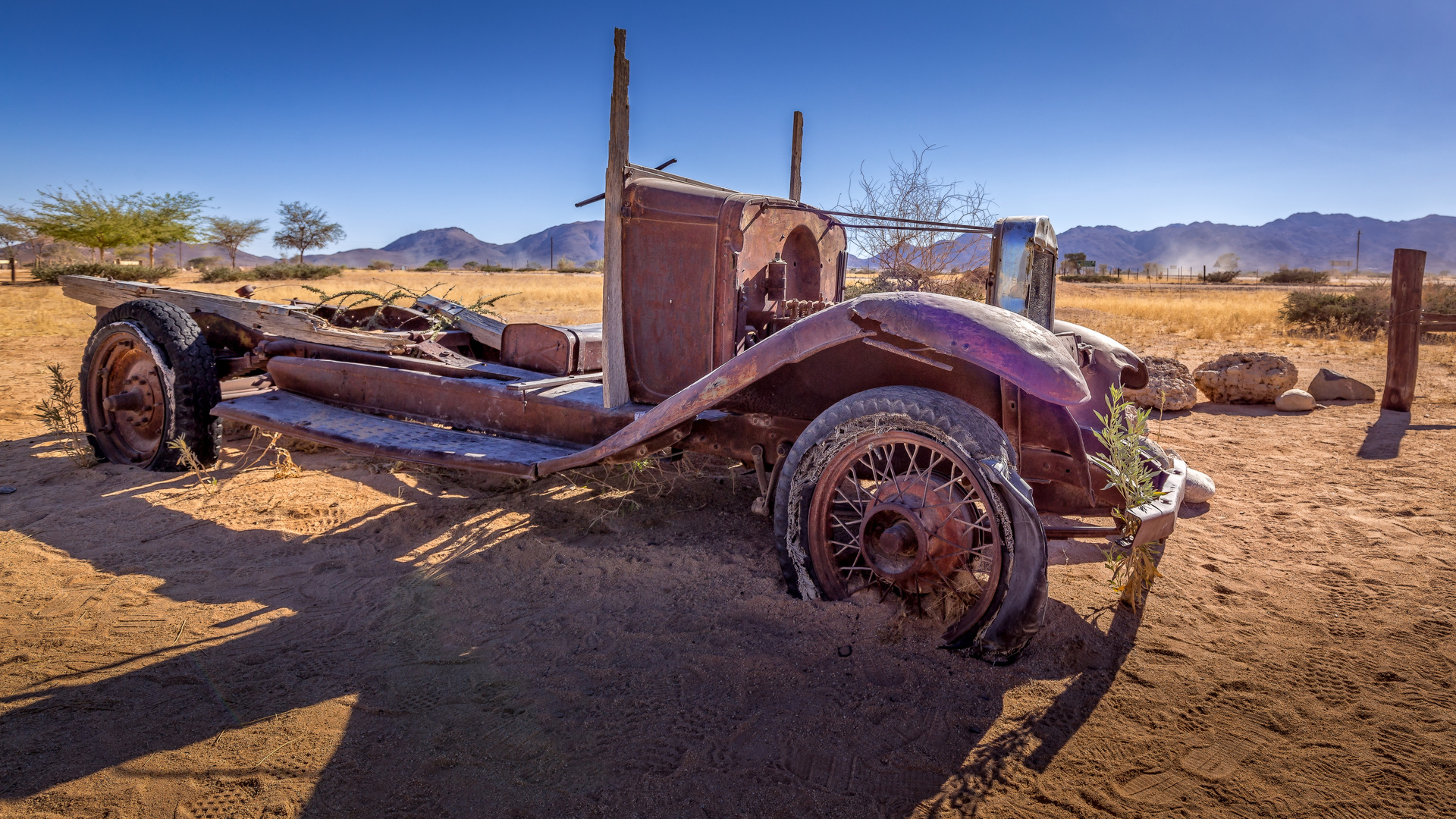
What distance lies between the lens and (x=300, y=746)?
Answer: 2.13m

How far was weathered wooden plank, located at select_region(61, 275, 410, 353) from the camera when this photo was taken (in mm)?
4789

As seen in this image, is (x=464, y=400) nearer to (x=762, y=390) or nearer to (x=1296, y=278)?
(x=762, y=390)

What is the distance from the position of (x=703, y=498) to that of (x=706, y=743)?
2.46 metres

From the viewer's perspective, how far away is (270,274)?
3459 cm

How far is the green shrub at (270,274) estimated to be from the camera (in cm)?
3130

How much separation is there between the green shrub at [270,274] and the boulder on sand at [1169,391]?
3146 cm

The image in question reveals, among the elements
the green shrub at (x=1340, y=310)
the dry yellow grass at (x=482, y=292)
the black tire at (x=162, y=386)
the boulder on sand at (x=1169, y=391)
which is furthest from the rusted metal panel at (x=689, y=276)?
the green shrub at (x=1340, y=310)

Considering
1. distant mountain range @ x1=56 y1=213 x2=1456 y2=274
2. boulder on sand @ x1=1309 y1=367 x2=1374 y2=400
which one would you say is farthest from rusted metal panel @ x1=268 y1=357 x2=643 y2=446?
distant mountain range @ x1=56 y1=213 x2=1456 y2=274

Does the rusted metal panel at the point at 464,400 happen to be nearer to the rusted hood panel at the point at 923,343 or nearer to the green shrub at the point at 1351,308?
the rusted hood panel at the point at 923,343

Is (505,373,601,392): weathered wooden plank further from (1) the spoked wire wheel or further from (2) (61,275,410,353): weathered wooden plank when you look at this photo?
(1) the spoked wire wheel

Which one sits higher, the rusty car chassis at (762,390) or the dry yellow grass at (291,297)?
the dry yellow grass at (291,297)

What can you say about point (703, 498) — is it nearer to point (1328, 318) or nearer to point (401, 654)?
point (401, 654)

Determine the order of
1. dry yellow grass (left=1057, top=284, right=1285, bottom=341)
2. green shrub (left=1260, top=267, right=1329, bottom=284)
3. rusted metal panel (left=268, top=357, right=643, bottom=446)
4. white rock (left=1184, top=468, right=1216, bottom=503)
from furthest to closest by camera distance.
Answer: green shrub (left=1260, top=267, right=1329, bottom=284) → dry yellow grass (left=1057, top=284, right=1285, bottom=341) → white rock (left=1184, top=468, right=1216, bottom=503) → rusted metal panel (left=268, top=357, right=643, bottom=446)

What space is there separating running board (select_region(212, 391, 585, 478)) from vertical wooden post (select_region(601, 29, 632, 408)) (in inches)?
17.4
